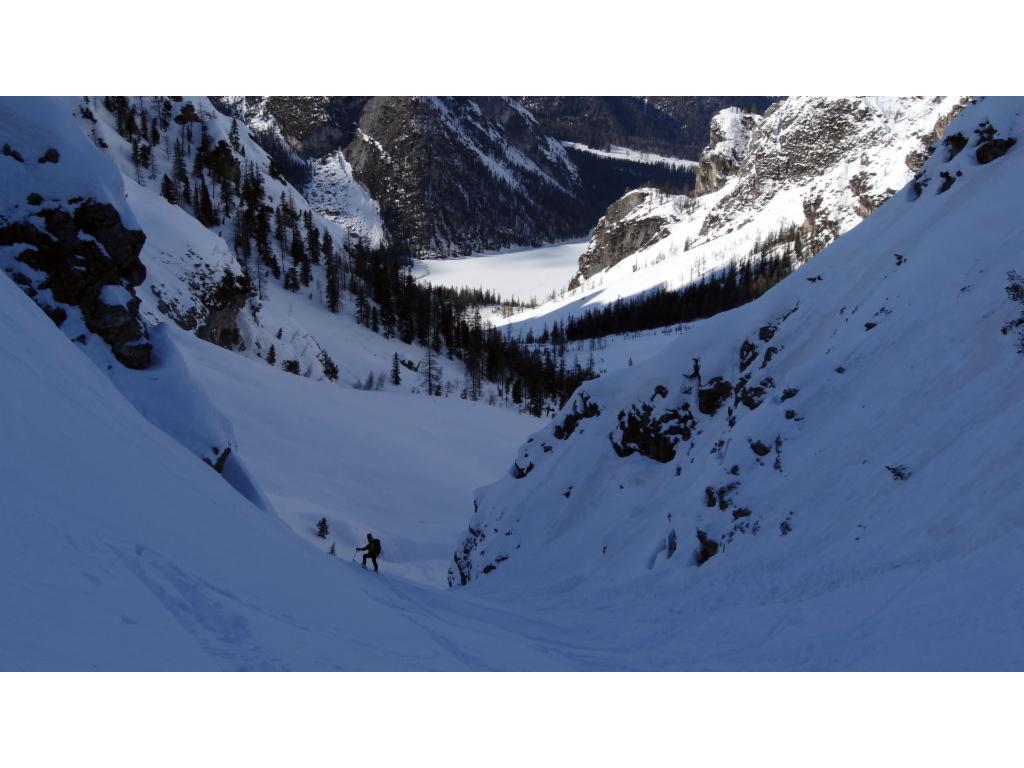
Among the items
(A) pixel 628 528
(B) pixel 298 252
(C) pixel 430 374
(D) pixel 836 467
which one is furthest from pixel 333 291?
(D) pixel 836 467

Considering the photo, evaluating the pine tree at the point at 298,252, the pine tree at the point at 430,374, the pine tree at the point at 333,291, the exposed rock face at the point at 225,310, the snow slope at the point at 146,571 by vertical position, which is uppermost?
the pine tree at the point at 298,252

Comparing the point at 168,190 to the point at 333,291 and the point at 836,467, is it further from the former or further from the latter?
the point at 836,467

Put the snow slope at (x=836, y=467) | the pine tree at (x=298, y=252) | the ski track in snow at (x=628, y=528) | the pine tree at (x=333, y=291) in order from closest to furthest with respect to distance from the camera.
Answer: the ski track in snow at (x=628, y=528), the snow slope at (x=836, y=467), the pine tree at (x=333, y=291), the pine tree at (x=298, y=252)

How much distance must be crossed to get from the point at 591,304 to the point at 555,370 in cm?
9087

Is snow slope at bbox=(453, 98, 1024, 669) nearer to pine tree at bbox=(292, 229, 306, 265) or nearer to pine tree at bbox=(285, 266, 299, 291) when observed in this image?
pine tree at bbox=(285, 266, 299, 291)

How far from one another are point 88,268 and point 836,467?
68.5 feet

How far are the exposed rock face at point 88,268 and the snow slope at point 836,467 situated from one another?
13575 mm

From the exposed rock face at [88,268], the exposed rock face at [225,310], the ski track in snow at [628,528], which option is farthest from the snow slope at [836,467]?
the exposed rock face at [225,310]

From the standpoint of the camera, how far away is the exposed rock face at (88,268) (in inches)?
733

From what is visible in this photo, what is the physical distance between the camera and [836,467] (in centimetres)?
1250

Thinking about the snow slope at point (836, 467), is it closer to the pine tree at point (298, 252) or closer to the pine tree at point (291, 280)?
the pine tree at point (291, 280)

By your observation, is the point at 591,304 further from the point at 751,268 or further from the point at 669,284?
the point at 751,268

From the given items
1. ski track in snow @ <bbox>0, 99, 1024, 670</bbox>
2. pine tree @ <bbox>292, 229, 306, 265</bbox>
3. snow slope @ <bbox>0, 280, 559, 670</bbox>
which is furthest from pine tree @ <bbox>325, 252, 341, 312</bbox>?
snow slope @ <bbox>0, 280, 559, 670</bbox>

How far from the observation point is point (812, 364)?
15016 mm
